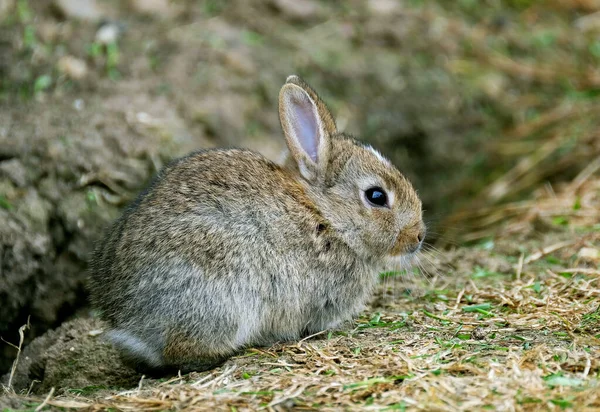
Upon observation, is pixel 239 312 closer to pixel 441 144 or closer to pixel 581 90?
pixel 441 144

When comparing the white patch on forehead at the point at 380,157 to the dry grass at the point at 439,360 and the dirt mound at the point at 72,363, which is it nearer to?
the dry grass at the point at 439,360

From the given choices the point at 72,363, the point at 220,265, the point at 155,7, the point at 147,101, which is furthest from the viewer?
the point at 155,7

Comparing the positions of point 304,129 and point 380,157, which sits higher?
point 304,129

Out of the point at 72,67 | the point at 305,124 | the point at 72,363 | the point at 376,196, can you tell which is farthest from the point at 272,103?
the point at 72,363

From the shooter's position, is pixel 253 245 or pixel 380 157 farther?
pixel 380 157

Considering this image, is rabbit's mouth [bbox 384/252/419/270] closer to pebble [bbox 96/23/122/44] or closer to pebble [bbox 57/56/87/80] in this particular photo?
pebble [bbox 57/56/87/80]

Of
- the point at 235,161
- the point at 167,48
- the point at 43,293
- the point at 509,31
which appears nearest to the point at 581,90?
the point at 509,31

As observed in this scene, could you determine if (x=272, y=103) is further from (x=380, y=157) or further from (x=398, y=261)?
(x=398, y=261)
